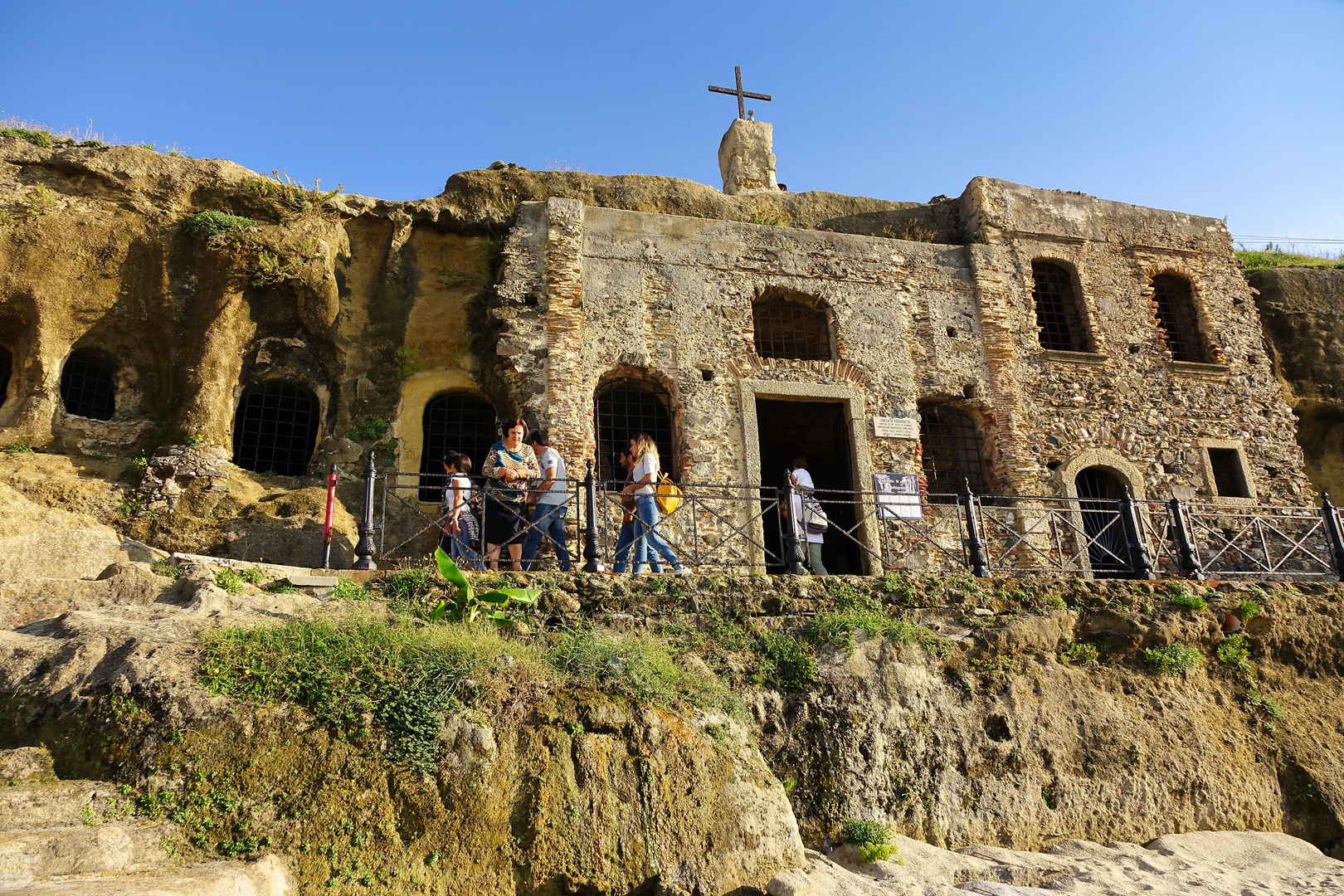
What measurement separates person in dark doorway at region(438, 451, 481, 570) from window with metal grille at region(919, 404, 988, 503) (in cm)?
621

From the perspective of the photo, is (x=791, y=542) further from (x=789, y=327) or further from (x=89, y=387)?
(x=89, y=387)

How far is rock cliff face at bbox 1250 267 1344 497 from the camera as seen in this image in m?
15.1

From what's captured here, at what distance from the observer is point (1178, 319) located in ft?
49.3

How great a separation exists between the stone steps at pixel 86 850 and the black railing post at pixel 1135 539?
27.0 ft

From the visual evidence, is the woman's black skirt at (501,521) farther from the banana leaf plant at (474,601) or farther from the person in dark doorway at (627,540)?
the banana leaf plant at (474,601)

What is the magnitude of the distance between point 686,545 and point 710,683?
3919 mm

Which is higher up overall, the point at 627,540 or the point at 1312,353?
the point at 1312,353

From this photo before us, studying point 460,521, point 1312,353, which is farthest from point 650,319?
point 1312,353

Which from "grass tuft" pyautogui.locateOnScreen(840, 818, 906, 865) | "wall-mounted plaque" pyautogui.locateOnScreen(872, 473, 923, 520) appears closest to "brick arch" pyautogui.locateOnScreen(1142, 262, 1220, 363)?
"wall-mounted plaque" pyautogui.locateOnScreen(872, 473, 923, 520)

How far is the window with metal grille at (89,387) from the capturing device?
36.3ft

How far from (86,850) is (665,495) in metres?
5.73

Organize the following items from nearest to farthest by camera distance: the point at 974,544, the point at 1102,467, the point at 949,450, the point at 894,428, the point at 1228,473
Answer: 1. the point at 974,544
2. the point at 894,428
3. the point at 949,450
4. the point at 1102,467
5. the point at 1228,473

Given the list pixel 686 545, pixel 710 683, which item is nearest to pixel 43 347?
pixel 686 545

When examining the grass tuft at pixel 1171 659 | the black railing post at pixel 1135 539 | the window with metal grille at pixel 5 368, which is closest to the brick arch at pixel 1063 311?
the black railing post at pixel 1135 539
